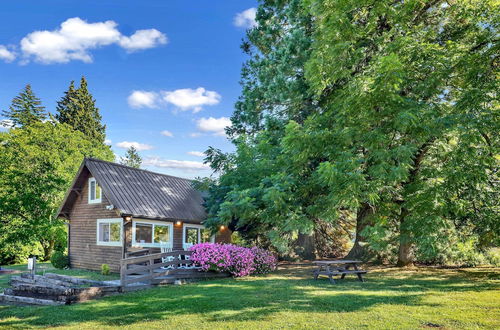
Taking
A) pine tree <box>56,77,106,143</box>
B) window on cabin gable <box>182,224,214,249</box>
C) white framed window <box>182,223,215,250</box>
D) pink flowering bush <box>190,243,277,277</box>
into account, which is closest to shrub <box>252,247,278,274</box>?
pink flowering bush <box>190,243,277,277</box>

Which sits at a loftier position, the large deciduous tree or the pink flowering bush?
the large deciduous tree

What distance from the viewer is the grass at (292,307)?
6598 mm

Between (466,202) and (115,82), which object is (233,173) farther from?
(115,82)

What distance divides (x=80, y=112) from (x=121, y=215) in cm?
2895

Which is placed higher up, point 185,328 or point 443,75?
point 443,75

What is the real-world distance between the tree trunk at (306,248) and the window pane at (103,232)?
976 cm

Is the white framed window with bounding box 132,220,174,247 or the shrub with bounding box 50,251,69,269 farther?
the shrub with bounding box 50,251,69,269

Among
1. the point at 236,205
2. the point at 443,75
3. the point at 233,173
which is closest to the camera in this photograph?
the point at 443,75

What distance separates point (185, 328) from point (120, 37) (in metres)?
19.5

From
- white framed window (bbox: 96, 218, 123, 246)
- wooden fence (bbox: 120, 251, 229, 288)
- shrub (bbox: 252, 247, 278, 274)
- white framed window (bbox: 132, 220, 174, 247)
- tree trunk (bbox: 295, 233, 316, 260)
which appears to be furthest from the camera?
tree trunk (bbox: 295, 233, 316, 260)

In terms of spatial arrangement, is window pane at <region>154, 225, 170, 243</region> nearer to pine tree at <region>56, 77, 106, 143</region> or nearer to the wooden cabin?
the wooden cabin

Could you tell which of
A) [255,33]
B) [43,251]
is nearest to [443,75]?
[255,33]

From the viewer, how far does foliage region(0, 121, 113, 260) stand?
22750mm

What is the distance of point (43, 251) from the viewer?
26891mm
